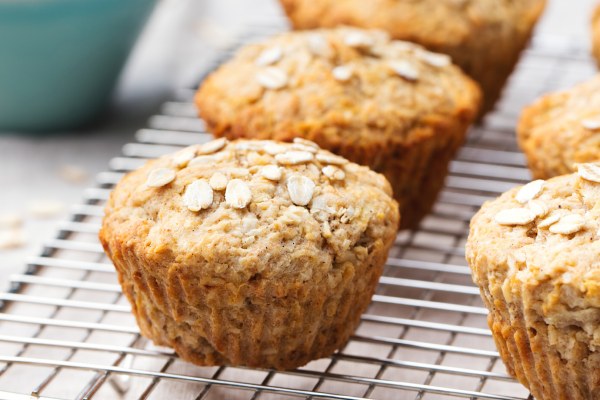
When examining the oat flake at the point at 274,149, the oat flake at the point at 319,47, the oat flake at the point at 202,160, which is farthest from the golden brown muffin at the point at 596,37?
the oat flake at the point at 202,160

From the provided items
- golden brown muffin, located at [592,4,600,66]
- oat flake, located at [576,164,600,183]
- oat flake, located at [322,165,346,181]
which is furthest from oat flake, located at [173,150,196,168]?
golden brown muffin, located at [592,4,600,66]

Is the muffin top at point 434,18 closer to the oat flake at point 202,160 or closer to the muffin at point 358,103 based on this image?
the muffin at point 358,103

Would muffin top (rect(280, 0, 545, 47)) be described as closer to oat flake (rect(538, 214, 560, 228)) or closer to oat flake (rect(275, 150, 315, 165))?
oat flake (rect(275, 150, 315, 165))

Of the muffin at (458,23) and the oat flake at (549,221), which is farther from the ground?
the oat flake at (549,221)

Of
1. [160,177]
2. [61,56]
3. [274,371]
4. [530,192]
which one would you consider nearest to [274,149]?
[160,177]

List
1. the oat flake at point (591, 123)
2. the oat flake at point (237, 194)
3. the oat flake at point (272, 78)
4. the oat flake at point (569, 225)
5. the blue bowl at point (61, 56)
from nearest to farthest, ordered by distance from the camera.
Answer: the oat flake at point (569, 225)
the oat flake at point (237, 194)
the oat flake at point (591, 123)
the oat flake at point (272, 78)
the blue bowl at point (61, 56)

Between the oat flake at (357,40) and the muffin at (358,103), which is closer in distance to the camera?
the muffin at (358,103)

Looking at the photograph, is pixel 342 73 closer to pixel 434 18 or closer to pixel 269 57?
pixel 269 57

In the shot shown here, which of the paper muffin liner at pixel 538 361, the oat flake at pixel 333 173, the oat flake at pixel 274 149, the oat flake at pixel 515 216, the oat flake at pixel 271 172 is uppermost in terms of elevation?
the oat flake at pixel 271 172
